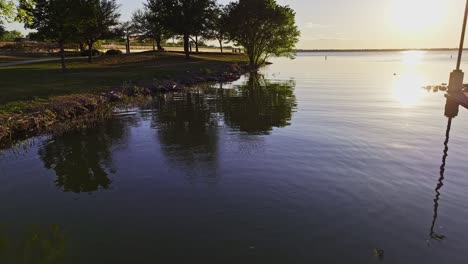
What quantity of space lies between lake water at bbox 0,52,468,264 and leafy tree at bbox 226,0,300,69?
168ft

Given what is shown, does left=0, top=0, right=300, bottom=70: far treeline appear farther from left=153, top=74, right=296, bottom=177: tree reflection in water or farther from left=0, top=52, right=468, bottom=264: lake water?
left=0, top=52, right=468, bottom=264: lake water

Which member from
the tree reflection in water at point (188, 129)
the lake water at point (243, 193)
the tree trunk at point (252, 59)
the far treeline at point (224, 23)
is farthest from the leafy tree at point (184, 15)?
the lake water at point (243, 193)

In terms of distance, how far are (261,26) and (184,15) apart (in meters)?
14.5

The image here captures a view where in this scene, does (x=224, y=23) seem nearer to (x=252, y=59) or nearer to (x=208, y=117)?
(x=252, y=59)

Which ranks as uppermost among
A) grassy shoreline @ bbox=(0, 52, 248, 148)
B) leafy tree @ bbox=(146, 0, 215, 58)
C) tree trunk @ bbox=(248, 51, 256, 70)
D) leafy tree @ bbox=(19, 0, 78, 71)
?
leafy tree @ bbox=(146, 0, 215, 58)

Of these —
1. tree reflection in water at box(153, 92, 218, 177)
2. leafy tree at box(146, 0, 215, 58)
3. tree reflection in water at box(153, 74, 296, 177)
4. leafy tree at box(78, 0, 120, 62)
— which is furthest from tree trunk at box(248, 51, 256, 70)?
tree reflection in water at box(153, 92, 218, 177)

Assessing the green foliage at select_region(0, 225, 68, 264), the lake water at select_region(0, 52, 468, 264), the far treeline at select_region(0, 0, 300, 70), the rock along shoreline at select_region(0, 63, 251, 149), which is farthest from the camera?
the far treeline at select_region(0, 0, 300, 70)

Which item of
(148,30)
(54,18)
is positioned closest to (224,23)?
(148,30)

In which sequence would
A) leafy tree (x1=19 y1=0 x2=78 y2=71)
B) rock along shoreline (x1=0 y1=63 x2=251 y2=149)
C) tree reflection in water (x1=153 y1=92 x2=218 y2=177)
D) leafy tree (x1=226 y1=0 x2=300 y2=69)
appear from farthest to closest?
leafy tree (x1=226 y1=0 x2=300 y2=69)
leafy tree (x1=19 y1=0 x2=78 y2=71)
rock along shoreline (x1=0 y1=63 x2=251 y2=149)
tree reflection in water (x1=153 y1=92 x2=218 y2=177)

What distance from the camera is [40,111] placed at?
18.7 m

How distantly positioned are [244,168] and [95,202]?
4576mm

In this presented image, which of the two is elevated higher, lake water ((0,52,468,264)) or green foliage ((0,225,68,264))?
lake water ((0,52,468,264))

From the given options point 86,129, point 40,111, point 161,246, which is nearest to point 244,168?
point 161,246

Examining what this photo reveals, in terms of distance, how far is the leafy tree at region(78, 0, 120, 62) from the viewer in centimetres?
3944
